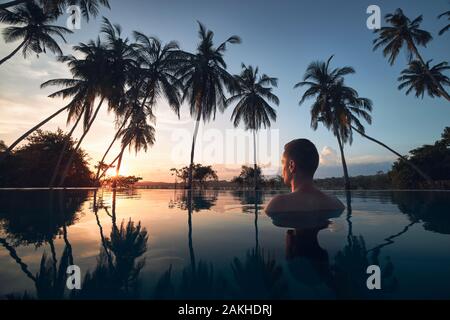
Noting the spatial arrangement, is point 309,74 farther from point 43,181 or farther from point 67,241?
point 43,181

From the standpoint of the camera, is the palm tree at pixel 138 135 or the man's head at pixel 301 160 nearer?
the man's head at pixel 301 160

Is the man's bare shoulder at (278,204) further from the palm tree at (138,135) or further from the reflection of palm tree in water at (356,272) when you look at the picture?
the palm tree at (138,135)

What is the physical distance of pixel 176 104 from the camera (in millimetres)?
20062

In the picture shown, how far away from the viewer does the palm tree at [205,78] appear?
1945cm

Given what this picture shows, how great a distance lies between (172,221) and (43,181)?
77.8ft

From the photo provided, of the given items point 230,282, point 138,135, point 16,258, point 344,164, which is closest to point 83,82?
point 138,135

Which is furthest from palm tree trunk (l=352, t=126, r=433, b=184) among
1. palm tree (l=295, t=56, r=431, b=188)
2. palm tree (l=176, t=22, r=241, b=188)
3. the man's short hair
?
the man's short hair

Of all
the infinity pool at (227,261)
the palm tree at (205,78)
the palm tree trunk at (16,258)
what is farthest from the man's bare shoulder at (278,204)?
the palm tree at (205,78)

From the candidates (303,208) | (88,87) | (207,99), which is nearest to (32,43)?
(88,87)

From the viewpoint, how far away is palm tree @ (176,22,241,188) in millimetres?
19453

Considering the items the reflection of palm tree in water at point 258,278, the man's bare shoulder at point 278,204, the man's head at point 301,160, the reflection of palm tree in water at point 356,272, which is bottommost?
the reflection of palm tree in water at point 258,278

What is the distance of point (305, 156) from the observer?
20.0ft

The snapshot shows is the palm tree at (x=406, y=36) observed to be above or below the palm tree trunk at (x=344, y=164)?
above

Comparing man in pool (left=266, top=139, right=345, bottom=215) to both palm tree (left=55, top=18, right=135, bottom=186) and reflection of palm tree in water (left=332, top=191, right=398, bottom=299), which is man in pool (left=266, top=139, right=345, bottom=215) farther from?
palm tree (left=55, top=18, right=135, bottom=186)
